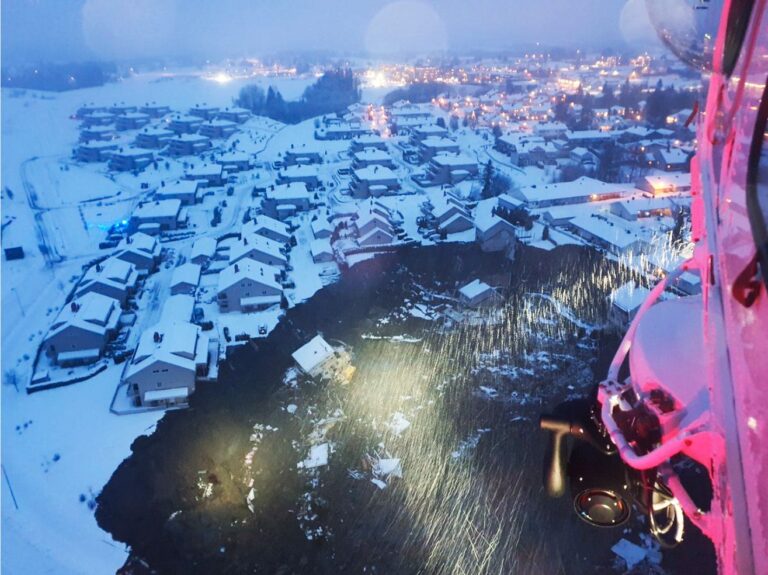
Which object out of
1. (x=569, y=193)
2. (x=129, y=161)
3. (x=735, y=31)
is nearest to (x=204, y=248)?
(x=569, y=193)

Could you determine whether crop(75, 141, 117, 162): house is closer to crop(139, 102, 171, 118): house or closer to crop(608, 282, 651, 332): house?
crop(139, 102, 171, 118): house

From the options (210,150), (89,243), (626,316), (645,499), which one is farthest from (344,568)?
(210,150)

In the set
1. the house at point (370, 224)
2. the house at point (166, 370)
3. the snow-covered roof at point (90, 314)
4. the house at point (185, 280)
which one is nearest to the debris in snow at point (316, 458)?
the house at point (166, 370)

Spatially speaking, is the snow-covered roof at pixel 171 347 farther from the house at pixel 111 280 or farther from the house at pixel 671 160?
the house at pixel 671 160

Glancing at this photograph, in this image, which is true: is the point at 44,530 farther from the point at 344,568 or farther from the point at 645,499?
the point at 645,499

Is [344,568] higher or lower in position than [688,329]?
lower

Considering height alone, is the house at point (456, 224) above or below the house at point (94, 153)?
below
